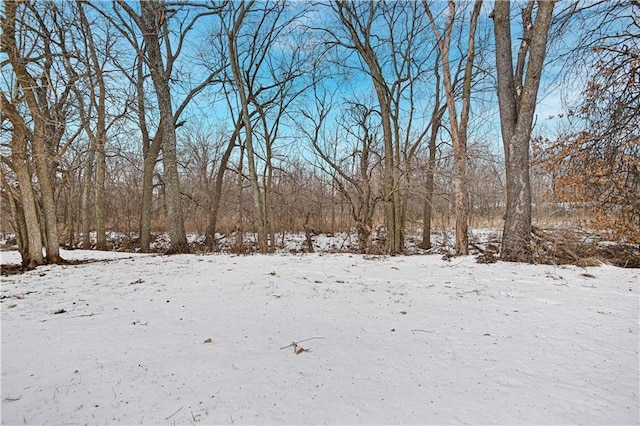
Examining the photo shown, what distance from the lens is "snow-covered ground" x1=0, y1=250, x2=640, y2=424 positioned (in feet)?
5.02

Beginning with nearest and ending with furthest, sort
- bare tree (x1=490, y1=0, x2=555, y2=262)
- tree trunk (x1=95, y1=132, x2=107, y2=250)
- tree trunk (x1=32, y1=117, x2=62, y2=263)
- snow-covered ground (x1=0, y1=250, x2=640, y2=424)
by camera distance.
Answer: snow-covered ground (x1=0, y1=250, x2=640, y2=424) → bare tree (x1=490, y1=0, x2=555, y2=262) → tree trunk (x1=32, y1=117, x2=62, y2=263) → tree trunk (x1=95, y1=132, x2=107, y2=250)

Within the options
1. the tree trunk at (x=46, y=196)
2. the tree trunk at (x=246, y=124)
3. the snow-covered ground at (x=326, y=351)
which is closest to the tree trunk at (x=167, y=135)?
the tree trunk at (x=246, y=124)

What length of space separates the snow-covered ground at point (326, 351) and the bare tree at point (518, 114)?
152 cm

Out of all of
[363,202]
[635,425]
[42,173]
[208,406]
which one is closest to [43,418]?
[208,406]

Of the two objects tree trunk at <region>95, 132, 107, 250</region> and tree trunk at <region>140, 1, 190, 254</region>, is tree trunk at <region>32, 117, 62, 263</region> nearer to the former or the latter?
tree trunk at <region>140, 1, 190, 254</region>

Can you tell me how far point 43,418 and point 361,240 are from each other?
9433 mm

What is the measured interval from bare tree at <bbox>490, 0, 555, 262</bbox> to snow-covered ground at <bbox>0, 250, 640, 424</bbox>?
1523mm

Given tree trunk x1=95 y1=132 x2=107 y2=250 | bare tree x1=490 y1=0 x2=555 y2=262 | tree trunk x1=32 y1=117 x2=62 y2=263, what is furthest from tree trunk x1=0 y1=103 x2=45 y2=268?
bare tree x1=490 y1=0 x2=555 y2=262

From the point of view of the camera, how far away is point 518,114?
546 centimetres

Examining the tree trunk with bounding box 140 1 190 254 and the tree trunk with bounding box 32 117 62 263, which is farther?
the tree trunk with bounding box 140 1 190 254

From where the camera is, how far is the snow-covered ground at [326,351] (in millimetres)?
1531

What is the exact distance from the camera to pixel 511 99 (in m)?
5.59

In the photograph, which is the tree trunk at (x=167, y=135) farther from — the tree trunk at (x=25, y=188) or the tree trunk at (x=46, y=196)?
the tree trunk at (x=25, y=188)

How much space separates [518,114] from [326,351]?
556cm
